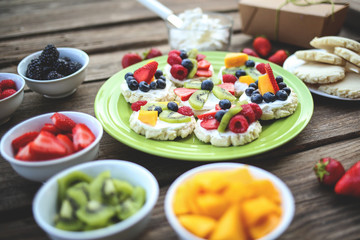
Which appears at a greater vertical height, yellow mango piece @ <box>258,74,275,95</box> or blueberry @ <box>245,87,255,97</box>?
yellow mango piece @ <box>258,74,275,95</box>

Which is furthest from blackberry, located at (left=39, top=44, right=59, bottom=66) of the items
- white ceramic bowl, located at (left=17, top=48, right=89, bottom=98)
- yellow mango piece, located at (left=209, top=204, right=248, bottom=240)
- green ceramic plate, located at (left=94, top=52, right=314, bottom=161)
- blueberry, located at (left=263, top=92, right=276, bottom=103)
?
yellow mango piece, located at (left=209, top=204, right=248, bottom=240)

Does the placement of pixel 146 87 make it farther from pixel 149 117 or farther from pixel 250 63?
pixel 250 63

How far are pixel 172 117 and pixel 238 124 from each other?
35cm

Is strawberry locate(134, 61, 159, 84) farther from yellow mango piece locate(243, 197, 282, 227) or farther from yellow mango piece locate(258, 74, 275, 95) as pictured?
yellow mango piece locate(243, 197, 282, 227)

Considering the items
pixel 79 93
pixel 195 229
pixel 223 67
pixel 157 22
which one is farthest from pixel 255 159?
pixel 157 22

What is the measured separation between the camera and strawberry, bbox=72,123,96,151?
53.8 inches

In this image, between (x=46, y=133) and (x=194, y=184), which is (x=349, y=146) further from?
(x=46, y=133)

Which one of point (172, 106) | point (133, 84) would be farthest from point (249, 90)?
point (133, 84)

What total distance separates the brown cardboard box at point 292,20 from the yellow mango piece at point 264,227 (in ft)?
6.41

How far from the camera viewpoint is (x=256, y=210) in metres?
0.96

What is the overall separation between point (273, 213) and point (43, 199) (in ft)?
2.57

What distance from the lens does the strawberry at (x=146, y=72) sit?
76.1 inches

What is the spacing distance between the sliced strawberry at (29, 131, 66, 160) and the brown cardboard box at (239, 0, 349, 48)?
211cm

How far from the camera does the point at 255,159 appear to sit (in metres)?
1.58
